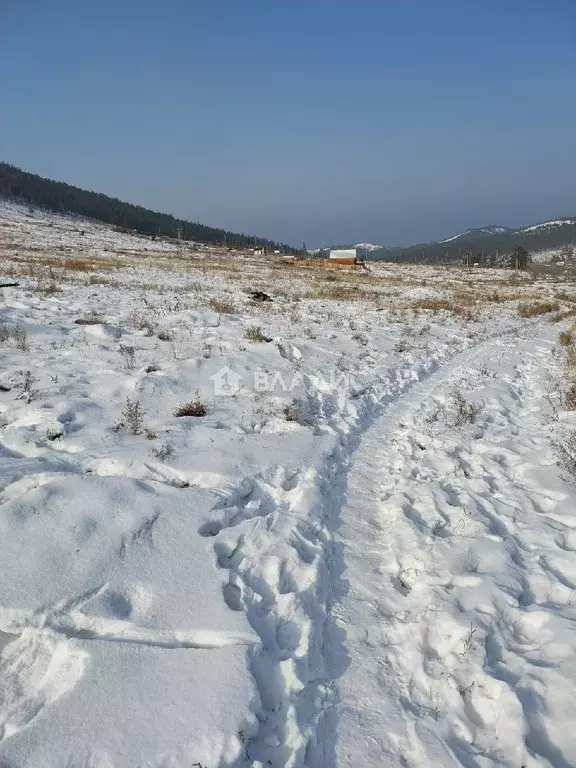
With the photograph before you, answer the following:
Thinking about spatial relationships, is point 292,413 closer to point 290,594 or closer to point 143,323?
point 290,594

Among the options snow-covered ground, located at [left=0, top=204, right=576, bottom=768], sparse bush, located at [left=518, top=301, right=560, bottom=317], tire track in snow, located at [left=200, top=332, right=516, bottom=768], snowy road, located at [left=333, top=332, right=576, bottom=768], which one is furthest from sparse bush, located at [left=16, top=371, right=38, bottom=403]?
sparse bush, located at [left=518, top=301, right=560, bottom=317]

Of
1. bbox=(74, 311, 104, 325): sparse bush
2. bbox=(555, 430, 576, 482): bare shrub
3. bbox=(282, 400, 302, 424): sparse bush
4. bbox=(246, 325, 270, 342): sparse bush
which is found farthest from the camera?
bbox=(74, 311, 104, 325): sparse bush

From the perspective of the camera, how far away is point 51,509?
13.6ft

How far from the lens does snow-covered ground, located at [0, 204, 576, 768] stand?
274 centimetres

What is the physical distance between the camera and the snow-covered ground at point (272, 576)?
9.00 ft

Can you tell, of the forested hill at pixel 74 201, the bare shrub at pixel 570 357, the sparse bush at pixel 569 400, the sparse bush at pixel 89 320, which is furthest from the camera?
the forested hill at pixel 74 201

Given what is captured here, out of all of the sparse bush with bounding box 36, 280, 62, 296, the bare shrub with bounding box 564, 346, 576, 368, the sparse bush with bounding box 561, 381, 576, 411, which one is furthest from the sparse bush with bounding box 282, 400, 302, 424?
the sparse bush with bounding box 36, 280, 62, 296

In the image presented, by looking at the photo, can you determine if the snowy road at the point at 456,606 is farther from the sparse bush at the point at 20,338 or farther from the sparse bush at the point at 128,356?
the sparse bush at the point at 20,338

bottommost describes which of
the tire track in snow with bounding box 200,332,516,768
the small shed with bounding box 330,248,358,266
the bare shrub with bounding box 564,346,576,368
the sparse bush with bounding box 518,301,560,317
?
the tire track in snow with bounding box 200,332,516,768

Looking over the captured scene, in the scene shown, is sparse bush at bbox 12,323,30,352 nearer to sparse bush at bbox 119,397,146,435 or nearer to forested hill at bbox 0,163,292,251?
sparse bush at bbox 119,397,146,435

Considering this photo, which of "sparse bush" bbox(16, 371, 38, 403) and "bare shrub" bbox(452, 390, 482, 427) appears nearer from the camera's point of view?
"sparse bush" bbox(16, 371, 38, 403)

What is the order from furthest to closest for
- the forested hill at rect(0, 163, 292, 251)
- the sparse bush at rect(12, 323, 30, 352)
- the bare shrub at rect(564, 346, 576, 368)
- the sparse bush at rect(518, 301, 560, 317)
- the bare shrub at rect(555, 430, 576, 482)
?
the forested hill at rect(0, 163, 292, 251) < the sparse bush at rect(518, 301, 560, 317) < the bare shrub at rect(564, 346, 576, 368) < the sparse bush at rect(12, 323, 30, 352) < the bare shrub at rect(555, 430, 576, 482)

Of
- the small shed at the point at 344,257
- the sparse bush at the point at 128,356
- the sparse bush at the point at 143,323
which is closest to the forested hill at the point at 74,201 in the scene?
the small shed at the point at 344,257

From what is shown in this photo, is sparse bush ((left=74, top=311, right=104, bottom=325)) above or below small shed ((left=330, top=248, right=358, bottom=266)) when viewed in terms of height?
below
